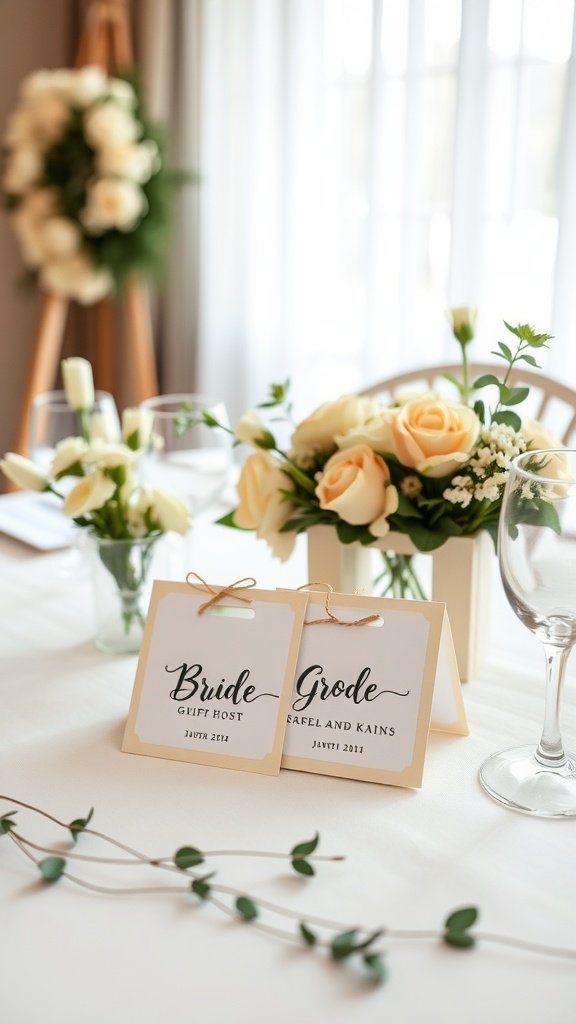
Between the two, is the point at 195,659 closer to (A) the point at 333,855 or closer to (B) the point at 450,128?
(A) the point at 333,855

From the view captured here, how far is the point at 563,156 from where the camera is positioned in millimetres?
2240

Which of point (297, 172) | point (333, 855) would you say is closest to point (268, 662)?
point (333, 855)

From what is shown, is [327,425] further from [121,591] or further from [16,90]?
[16,90]

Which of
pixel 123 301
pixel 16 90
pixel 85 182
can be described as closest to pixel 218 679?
pixel 85 182

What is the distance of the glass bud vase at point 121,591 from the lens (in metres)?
1.06

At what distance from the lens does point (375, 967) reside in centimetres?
60

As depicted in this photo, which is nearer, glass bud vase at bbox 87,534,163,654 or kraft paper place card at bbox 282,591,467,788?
kraft paper place card at bbox 282,591,467,788

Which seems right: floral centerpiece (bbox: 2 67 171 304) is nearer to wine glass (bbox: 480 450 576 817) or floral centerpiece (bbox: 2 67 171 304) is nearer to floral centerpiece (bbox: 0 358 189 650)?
floral centerpiece (bbox: 0 358 189 650)

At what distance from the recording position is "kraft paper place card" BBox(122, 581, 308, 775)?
842mm

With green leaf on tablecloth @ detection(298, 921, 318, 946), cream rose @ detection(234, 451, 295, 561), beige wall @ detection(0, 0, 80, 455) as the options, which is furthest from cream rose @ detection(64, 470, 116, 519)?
beige wall @ detection(0, 0, 80, 455)

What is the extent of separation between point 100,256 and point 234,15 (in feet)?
2.74

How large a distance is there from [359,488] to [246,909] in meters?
0.41

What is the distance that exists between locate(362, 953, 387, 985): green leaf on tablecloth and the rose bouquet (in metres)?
0.43

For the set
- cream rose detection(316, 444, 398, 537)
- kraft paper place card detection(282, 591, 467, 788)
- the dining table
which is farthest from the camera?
cream rose detection(316, 444, 398, 537)
